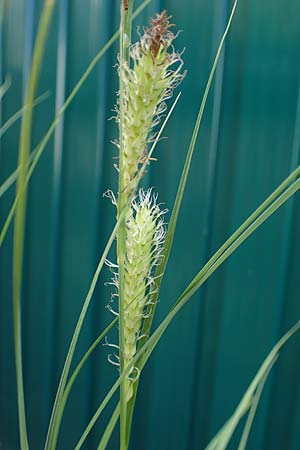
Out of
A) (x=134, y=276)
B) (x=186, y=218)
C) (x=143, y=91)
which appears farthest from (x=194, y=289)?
(x=186, y=218)

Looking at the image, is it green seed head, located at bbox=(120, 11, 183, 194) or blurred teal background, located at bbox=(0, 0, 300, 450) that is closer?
green seed head, located at bbox=(120, 11, 183, 194)

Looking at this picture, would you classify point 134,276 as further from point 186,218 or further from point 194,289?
point 186,218

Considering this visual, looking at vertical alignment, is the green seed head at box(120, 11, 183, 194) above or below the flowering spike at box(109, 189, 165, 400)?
above

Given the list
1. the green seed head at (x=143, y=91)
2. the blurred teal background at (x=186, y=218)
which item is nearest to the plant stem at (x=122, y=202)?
the green seed head at (x=143, y=91)

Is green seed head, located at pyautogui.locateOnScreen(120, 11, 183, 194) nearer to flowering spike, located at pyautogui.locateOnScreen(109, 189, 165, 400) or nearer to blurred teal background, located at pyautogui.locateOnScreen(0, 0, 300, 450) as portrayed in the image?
flowering spike, located at pyautogui.locateOnScreen(109, 189, 165, 400)

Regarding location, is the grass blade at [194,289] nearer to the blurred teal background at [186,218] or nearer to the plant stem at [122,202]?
the plant stem at [122,202]

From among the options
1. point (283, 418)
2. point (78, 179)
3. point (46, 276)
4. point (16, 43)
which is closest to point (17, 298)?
point (283, 418)

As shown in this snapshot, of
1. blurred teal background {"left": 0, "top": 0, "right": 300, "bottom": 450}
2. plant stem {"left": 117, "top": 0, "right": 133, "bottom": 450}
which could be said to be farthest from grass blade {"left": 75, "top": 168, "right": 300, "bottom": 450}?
blurred teal background {"left": 0, "top": 0, "right": 300, "bottom": 450}

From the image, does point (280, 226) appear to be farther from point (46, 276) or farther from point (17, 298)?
point (17, 298)
